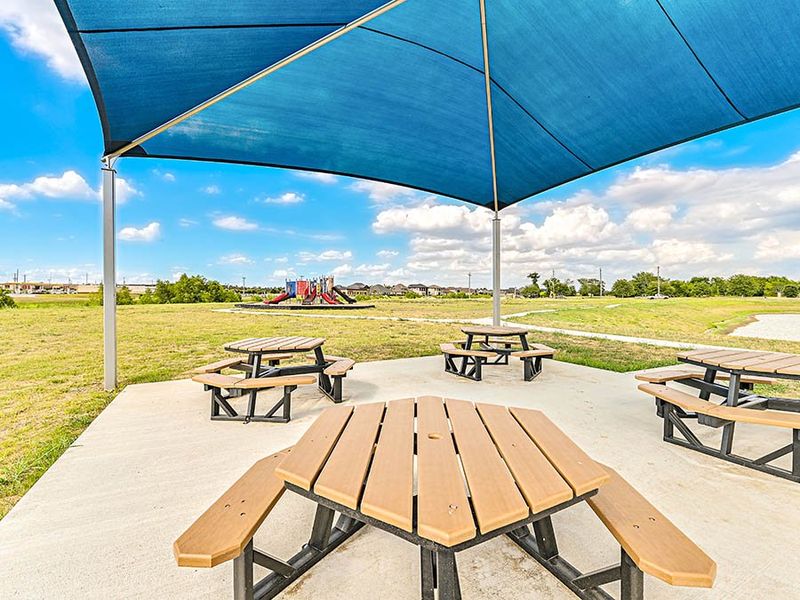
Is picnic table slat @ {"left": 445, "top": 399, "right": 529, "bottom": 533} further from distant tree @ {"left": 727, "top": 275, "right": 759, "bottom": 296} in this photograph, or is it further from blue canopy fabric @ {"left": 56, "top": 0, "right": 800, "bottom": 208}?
distant tree @ {"left": 727, "top": 275, "right": 759, "bottom": 296}

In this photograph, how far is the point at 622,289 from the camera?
45.2 m

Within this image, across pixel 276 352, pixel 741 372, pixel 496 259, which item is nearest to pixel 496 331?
pixel 496 259

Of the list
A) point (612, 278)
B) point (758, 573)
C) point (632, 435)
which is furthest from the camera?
point (612, 278)

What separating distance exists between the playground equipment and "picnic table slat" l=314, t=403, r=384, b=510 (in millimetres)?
24814

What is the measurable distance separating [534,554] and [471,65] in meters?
4.12

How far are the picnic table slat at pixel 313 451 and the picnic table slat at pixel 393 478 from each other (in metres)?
0.19

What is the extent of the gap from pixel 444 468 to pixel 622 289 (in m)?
51.2

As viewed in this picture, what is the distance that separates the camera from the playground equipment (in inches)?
1032

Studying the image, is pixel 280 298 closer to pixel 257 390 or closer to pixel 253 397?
pixel 257 390

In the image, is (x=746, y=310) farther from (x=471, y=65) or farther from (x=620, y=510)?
(x=620, y=510)

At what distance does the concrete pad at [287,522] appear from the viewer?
144cm

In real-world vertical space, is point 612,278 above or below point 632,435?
above

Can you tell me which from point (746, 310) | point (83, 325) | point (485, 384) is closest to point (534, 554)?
point (485, 384)

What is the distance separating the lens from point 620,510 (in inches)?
50.2
